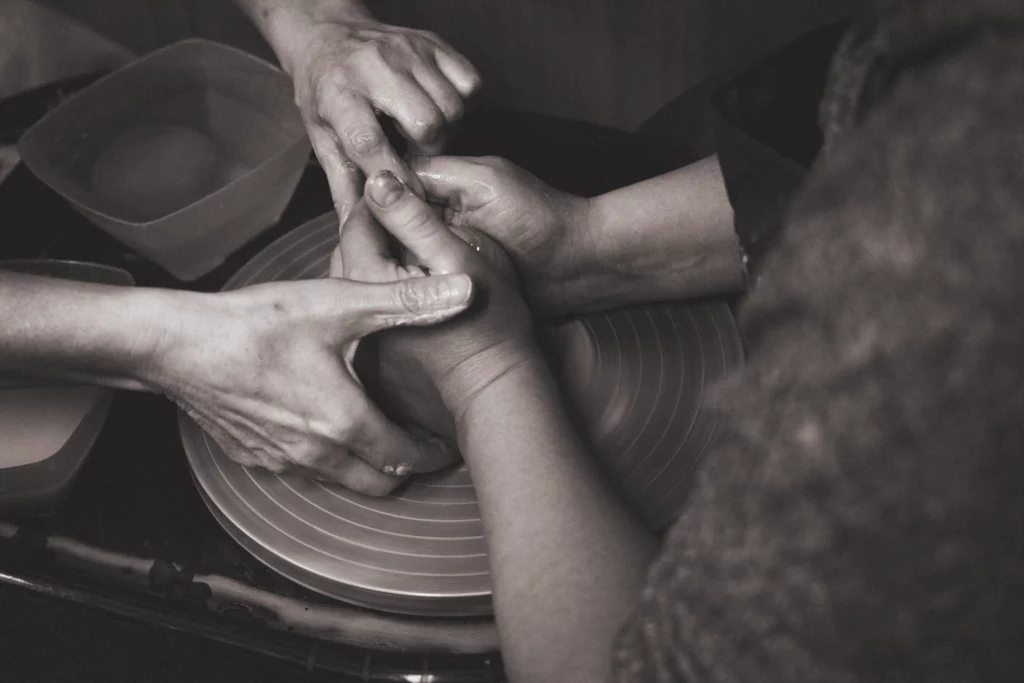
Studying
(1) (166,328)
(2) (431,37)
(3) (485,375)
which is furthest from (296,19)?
(3) (485,375)

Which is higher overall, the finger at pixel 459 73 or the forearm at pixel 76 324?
the finger at pixel 459 73

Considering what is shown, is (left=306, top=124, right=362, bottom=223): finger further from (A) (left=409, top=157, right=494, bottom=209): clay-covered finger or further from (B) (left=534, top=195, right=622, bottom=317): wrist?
(B) (left=534, top=195, right=622, bottom=317): wrist

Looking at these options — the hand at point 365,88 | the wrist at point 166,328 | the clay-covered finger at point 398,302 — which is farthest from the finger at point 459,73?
the wrist at point 166,328

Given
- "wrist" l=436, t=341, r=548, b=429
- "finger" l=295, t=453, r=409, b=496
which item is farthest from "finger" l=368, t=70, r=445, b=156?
"finger" l=295, t=453, r=409, b=496

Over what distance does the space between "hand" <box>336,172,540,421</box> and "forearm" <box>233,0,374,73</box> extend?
376 mm

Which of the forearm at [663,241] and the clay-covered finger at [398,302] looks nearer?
the clay-covered finger at [398,302]

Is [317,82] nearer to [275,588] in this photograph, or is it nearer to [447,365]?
[447,365]

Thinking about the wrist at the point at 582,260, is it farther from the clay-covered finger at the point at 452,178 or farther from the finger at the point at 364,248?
the finger at the point at 364,248

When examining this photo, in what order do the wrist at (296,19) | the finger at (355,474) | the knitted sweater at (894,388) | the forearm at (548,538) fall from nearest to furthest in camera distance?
the knitted sweater at (894,388), the forearm at (548,538), the finger at (355,474), the wrist at (296,19)

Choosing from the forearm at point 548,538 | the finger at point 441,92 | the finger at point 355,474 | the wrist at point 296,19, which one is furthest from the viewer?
the wrist at point 296,19

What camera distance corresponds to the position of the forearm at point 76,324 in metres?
0.86

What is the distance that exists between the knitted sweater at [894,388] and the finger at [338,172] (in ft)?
2.57

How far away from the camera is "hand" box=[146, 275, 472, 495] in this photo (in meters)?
0.83

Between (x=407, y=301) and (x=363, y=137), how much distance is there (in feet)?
0.92
